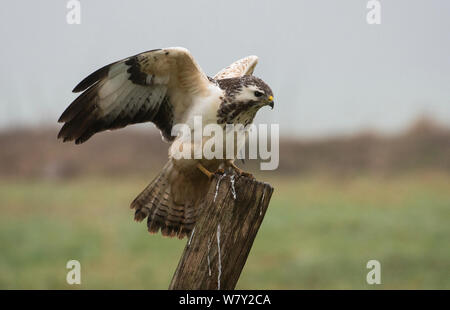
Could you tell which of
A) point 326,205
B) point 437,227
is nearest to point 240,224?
point 437,227

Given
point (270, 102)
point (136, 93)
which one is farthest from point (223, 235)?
point (136, 93)

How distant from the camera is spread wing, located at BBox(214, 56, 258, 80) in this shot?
519 cm

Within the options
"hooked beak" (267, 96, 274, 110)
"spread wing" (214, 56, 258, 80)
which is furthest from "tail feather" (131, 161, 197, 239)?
"spread wing" (214, 56, 258, 80)

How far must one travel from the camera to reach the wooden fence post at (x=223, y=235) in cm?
327

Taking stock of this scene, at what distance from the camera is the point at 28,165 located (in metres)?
16.2

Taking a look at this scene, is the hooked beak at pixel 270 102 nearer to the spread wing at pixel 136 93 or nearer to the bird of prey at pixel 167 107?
the bird of prey at pixel 167 107

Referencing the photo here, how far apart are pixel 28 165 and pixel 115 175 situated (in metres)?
2.71

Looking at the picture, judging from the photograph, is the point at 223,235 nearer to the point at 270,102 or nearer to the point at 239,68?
the point at 270,102

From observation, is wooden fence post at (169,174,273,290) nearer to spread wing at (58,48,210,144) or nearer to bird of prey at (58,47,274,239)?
bird of prey at (58,47,274,239)

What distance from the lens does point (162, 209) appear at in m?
4.70

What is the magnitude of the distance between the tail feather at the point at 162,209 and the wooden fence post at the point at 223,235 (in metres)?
1.31

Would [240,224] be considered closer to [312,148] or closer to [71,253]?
[71,253]

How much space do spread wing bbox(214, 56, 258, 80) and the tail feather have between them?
1151 millimetres

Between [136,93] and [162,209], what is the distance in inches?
39.1
